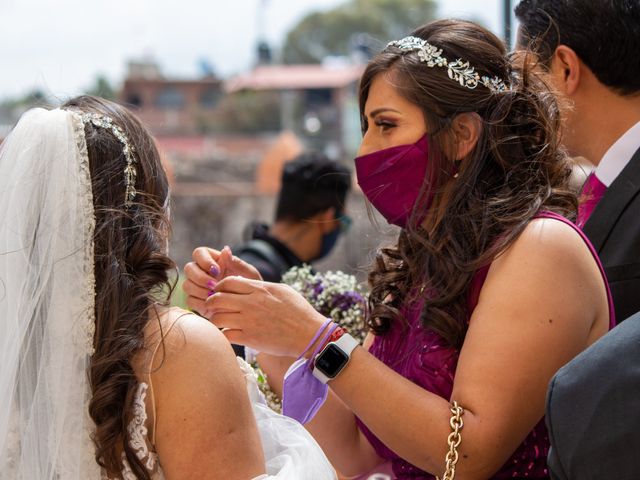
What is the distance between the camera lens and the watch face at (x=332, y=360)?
196 centimetres

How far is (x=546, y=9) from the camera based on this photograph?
2.61 meters

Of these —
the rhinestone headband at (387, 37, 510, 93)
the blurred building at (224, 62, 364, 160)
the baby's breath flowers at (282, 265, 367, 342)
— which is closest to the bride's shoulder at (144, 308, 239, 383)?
the rhinestone headband at (387, 37, 510, 93)

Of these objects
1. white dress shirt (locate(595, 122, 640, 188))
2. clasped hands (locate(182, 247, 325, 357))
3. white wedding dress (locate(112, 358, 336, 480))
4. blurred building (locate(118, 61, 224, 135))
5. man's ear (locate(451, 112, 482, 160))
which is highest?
man's ear (locate(451, 112, 482, 160))

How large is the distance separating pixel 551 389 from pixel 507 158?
2.60 ft

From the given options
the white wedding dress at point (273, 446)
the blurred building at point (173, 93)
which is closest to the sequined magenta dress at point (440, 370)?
the white wedding dress at point (273, 446)

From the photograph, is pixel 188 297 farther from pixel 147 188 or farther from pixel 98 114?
pixel 98 114

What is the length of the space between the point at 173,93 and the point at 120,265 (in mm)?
59265

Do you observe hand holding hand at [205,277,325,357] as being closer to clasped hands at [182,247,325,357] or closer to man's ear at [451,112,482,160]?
clasped hands at [182,247,325,357]

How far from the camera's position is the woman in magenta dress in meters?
1.84

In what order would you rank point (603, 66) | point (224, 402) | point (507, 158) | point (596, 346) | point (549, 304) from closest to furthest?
1. point (596, 346)
2. point (224, 402)
3. point (549, 304)
4. point (507, 158)
5. point (603, 66)

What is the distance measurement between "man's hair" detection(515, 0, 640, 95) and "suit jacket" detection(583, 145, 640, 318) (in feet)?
0.87

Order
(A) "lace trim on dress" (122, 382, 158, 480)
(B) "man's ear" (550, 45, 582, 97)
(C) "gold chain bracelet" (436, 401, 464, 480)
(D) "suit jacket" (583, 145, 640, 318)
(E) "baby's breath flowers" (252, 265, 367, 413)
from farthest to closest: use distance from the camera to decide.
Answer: (E) "baby's breath flowers" (252, 265, 367, 413) → (B) "man's ear" (550, 45, 582, 97) → (D) "suit jacket" (583, 145, 640, 318) → (C) "gold chain bracelet" (436, 401, 464, 480) → (A) "lace trim on dress" (122, 382, 158, 480)

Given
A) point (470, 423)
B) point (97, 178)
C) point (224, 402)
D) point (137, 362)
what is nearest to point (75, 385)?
point (137, 362)

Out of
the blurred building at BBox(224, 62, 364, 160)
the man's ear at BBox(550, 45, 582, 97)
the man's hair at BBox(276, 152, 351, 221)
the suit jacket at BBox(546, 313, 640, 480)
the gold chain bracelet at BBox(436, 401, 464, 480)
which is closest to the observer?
the suit jacket at BBox(546, 313, 640, 480)
